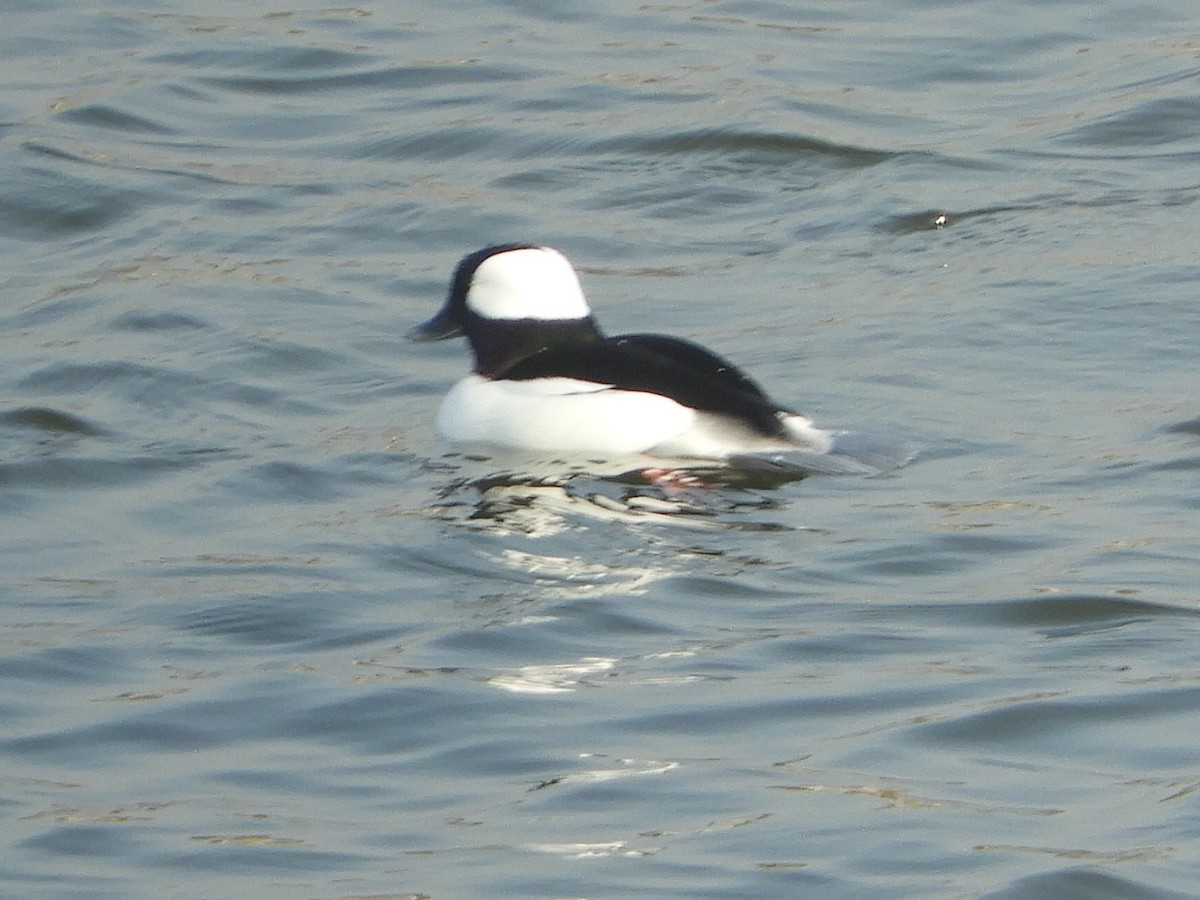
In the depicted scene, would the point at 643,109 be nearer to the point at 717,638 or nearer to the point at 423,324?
the point at 423,324

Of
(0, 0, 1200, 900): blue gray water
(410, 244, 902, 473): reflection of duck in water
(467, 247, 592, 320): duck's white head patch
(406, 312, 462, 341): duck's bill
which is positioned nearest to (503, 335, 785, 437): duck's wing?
(410, 244, 902, 473): reflection of duck in water

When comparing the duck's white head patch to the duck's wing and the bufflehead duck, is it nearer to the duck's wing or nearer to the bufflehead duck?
the bufflehead duck

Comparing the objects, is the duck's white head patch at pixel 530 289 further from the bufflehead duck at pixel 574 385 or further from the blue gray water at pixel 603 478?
the blue gray water at pixel 603 478

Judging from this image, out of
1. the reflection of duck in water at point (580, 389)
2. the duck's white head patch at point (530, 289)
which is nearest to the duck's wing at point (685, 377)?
the reflection of duck in water at point (580, 389)

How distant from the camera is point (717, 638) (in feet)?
19.0

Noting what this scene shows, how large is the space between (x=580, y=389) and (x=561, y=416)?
4.7 inches

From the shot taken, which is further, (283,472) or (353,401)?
(353,401)

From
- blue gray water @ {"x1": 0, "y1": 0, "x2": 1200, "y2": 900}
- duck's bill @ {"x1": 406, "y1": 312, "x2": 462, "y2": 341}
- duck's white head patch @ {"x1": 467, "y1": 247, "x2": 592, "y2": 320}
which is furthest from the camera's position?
duck's bill @ {"x1": 406, "y1": 312, "x2": 462, "y2": 341}

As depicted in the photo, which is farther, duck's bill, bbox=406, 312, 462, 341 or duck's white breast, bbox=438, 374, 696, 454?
duck's bill, bbox=406, 312, 462, 341

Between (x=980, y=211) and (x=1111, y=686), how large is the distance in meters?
5.43

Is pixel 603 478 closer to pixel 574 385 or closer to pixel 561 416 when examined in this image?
pixel 561 416

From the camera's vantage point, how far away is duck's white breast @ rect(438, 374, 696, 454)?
757cm

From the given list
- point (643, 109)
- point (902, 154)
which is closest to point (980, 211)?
point (902, 154)

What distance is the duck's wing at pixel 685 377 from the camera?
7.41m
